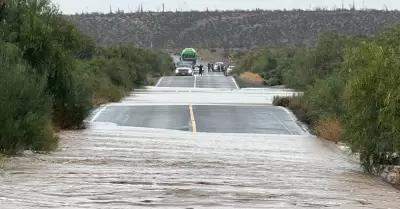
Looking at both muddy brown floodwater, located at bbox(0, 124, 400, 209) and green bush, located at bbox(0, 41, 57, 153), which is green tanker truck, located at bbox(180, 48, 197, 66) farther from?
green bush, located at bbox(0, 41, 57, 153)

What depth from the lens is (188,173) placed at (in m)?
18.2

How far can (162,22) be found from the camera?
18438cm

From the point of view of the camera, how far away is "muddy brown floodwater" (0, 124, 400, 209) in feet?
45.2

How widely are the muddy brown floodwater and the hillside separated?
141 metres

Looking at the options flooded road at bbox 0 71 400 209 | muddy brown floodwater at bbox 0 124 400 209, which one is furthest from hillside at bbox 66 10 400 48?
muddy brown floodwater at bbox 0 124 400 209

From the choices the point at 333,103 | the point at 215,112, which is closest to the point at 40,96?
the point at 333,103

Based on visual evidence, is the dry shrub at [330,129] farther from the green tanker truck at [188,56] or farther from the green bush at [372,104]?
the green tanker truck at [188,56]

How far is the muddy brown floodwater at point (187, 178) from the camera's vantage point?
45.2 ft

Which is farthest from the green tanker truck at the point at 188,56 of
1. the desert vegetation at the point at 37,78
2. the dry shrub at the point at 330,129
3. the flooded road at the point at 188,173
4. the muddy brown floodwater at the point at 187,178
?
the muddy brown floodwater at the point at 187,178

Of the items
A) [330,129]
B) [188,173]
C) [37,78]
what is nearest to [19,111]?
[37,78]

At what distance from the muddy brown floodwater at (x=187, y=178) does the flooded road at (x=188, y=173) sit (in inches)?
0.6

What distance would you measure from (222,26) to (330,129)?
501ft

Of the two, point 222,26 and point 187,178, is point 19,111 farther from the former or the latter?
point 222,26

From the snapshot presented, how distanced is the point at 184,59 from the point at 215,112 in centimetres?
10126
